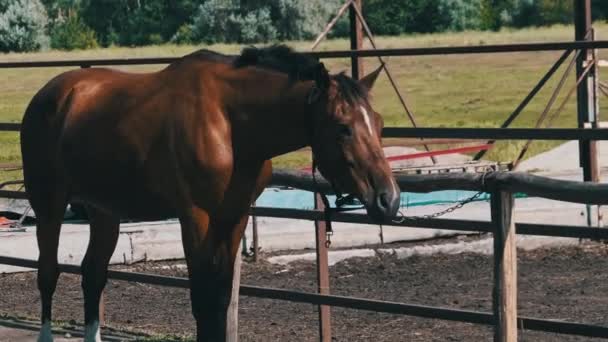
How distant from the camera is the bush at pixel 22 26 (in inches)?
1718

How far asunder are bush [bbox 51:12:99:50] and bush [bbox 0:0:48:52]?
80 centimetres

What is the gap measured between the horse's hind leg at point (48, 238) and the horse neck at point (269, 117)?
3.99ft

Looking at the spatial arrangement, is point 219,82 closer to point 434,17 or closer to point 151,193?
point 151,193

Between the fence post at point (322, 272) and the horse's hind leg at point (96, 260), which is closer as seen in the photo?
the horse's hind leg at point (96, 260)

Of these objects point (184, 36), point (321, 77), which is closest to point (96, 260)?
point (321, 77)

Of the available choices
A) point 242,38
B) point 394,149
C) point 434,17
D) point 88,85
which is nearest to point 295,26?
point 242,38

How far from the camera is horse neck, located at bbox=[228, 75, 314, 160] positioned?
504 centimetres

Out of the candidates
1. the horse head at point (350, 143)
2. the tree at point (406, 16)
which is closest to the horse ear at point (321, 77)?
the horse head at point (350, 143)

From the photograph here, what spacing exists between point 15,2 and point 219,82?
4450cm

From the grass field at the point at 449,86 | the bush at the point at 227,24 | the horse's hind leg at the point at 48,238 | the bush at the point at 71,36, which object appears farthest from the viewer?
the bush at the point at 71,36

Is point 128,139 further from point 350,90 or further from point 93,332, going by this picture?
point 93,332

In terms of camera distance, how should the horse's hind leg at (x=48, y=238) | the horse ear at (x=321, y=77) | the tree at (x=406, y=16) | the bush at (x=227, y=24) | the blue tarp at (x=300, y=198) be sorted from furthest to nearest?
1. the tree at (x=406, y=16)
2. the bush at (x=227, y=24)
3. the blue tarp at (x=300, y=198)
4. the horse's hind leg at (x=48, y=238)
5. the horse ear at (x=321, y=77)

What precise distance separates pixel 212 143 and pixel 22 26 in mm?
41769

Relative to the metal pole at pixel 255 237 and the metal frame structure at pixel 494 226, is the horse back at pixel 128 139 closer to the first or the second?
the metal frame structure at pixel 494 226
